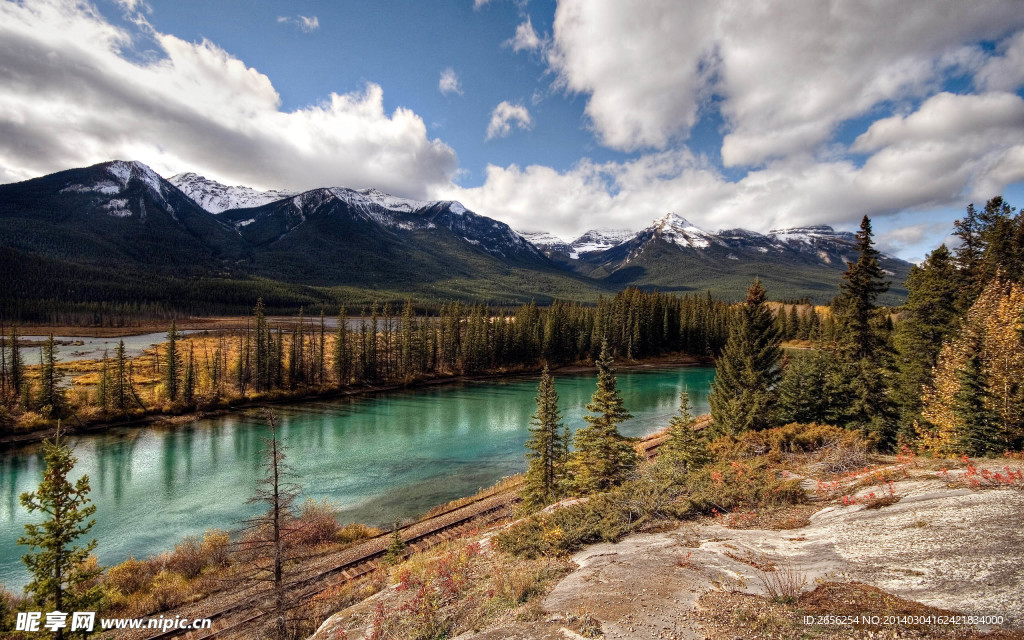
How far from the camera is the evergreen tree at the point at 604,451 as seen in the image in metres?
20.6

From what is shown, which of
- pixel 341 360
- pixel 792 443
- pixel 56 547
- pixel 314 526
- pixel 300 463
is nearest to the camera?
pixel 56 547

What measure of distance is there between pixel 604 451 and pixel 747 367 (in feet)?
43.9

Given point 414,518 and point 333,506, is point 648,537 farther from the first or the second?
point 333,506

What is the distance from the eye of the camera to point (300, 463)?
36750 millimetres

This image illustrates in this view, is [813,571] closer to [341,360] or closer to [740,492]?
[740,492]

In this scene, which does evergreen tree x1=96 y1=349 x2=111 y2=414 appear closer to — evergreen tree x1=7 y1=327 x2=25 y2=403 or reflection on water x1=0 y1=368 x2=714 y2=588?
reflection on water x1=0 y1=368 x2=714 y2=588

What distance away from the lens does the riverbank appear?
4188 centimetres

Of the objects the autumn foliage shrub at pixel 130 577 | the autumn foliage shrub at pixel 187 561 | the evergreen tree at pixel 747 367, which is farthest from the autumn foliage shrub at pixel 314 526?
the evergreen tree at pixel 747 367

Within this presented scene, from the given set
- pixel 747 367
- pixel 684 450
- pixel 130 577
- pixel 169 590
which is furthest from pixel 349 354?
pixel 684 450

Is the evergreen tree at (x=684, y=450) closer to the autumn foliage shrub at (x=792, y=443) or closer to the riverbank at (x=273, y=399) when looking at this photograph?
the autumn foliage shrub at (x=792, y=443)

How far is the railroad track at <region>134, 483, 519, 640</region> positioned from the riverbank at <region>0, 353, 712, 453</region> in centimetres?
1366

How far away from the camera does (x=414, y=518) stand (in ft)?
88.9

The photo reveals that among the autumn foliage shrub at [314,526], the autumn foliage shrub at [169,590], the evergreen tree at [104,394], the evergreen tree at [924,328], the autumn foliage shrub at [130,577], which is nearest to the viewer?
the autumn foliage shrub at [169,590]

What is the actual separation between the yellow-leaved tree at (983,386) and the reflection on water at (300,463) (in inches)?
1071
